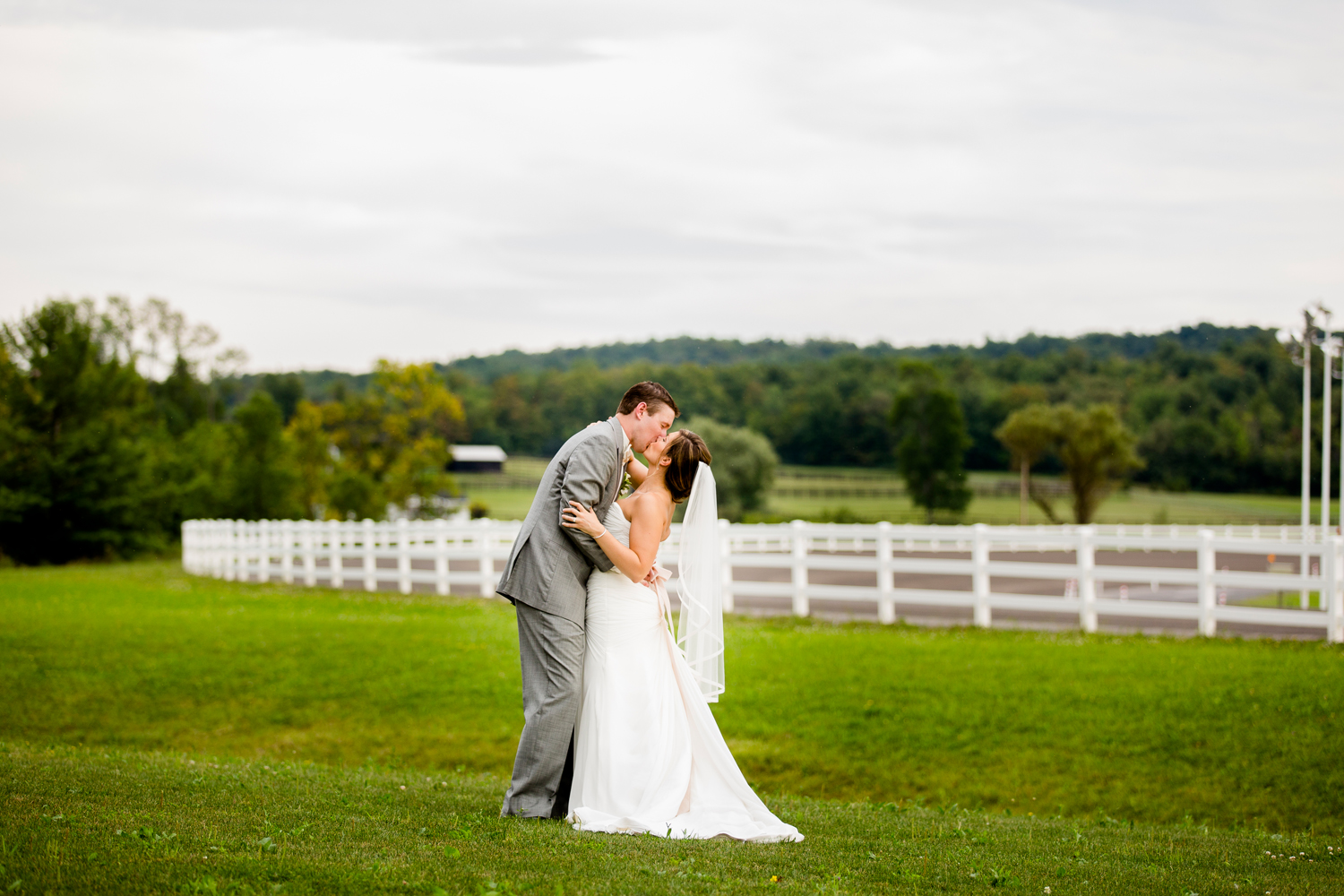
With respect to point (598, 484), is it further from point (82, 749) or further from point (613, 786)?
point (82, 749)

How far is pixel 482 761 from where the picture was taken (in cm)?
1017

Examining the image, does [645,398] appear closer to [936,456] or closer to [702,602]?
[702,602]

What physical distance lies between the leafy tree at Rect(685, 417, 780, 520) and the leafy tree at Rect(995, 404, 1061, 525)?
14.6m

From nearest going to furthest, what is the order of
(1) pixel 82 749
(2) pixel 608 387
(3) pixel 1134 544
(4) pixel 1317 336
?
(1) pixel 82 749 < (3) pixel 1134 544 < (4) pixel 1317 336 < (2) pixel 608 387

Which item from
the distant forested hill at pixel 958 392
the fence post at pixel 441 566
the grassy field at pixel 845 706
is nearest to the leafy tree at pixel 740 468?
the distant forested hill at pixel 958 392

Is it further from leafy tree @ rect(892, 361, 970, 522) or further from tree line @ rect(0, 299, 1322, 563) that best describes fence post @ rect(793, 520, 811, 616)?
leafy tree @ rect(892, 361, 970, 522)

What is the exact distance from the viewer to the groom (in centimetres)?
570

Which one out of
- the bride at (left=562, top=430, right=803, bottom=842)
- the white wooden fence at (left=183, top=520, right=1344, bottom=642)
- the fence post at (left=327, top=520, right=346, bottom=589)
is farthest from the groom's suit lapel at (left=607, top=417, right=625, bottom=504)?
the fence post at (left=327, top=520, right=346, bottom=589)

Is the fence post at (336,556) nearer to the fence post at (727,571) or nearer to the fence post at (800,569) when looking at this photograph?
the fence post at (727,571)

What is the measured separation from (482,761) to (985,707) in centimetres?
485

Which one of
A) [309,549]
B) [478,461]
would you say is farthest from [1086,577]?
[478,461]

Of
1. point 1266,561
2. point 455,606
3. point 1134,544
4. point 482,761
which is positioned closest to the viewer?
point 482,761

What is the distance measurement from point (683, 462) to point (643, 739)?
151 centimetres

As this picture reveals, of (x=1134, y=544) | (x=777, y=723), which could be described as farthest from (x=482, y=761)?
(x=1134, y=544)
